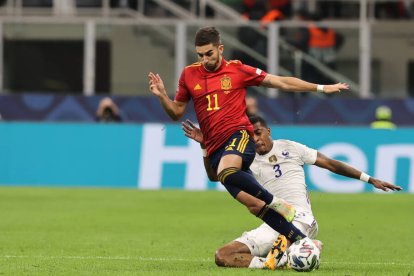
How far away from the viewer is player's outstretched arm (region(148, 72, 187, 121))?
11.4 metres

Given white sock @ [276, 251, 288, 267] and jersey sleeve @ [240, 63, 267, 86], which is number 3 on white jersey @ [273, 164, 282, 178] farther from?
white sock @ [276, 251, 288, 267]

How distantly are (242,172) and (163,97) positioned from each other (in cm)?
108

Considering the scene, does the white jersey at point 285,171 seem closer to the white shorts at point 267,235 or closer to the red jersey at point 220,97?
the white shorts at point 267,235

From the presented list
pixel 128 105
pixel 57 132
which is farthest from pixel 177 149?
pixel 128 105

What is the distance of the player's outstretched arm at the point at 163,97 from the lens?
11383 millimetres

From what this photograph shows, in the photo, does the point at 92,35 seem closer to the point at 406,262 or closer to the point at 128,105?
the point at 128,105

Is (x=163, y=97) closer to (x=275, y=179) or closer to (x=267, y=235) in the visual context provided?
(x=275, y=179)

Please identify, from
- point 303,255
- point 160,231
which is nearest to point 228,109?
point 303,255

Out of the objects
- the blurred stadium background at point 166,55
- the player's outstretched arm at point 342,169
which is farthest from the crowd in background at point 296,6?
the player's outstretched arm at point 342,169

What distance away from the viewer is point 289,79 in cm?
1148

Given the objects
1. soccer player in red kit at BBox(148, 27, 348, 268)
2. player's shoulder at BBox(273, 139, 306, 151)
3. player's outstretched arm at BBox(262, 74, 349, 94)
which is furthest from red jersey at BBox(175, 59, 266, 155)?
player's shoulder at BBox(273, 139, 306, 151)

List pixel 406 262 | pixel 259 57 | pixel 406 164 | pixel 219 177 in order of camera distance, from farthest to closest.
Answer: pixel 259 57
pixel 406 164
pixel 406 262
pixel 219 177

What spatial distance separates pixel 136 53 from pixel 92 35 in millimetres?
1080

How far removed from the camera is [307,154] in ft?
40.0
